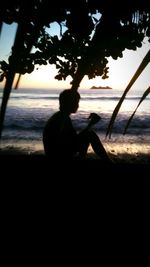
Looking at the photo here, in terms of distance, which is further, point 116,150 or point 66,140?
point 116,150

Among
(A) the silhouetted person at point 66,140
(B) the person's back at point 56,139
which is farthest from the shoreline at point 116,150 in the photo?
(B) the person's back at point 56,139

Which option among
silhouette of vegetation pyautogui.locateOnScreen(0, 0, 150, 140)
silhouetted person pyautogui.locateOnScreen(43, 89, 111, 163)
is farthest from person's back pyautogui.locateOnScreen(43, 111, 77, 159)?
silhouette of vegetation pyautogui.locateOnScreen(0, 0, 150, 140)

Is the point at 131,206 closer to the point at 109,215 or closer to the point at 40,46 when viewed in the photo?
the point at 109,215

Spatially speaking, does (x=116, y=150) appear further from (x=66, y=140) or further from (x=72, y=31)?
(x=72, y=31)

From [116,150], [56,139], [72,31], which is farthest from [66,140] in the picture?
[116,150]

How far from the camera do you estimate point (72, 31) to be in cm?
338

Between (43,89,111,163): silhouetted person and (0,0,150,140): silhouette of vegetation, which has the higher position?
(0,0,150,140): silhouette of vegetation

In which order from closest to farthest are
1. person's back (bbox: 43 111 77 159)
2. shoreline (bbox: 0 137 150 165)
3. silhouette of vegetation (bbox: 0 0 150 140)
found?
1. silhouette of vegetation (bbox: 0 0 150 140)
2. person's back (bbox: 43 111 77 159)
3. shoreline (bbox: 0 137 150 165)

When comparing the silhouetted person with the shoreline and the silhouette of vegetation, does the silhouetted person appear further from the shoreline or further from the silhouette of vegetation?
the shoreline

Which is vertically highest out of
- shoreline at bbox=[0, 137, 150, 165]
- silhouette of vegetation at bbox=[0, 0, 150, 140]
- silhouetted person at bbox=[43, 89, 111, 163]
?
silhouette of vegetation at bbox=[0, 0, 150, 140]

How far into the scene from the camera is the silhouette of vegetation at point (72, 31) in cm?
78

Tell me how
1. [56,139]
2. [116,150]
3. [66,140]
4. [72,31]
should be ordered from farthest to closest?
[116,150] < [66,140] < [56,139] < [72,31]

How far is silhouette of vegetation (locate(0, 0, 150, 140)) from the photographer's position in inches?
30.6

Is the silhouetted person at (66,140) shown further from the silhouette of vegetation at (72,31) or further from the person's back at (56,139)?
the silhouette of vegetation at (72,31)
